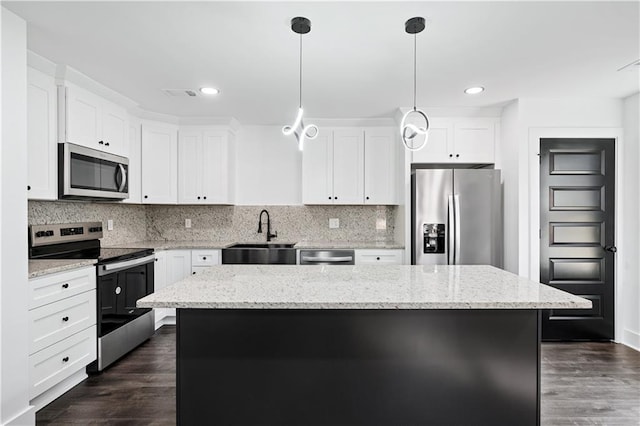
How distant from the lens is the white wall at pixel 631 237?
3.45 meters

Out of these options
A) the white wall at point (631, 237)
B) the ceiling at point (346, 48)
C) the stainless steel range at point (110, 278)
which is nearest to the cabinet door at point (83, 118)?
the ceiling at point (346, 48)

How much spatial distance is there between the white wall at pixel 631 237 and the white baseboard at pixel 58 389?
4.95m

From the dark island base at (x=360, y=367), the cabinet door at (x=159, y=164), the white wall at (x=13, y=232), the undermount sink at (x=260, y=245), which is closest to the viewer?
the dark island base at (x=360, y=367)

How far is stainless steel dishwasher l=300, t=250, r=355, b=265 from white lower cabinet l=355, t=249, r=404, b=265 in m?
0.09

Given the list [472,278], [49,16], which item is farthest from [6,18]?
[472,278]

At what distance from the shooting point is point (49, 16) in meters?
2.05

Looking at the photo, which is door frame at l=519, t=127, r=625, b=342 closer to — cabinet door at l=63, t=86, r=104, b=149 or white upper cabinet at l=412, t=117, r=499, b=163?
white upper cabinet at l=412, t=117, r=499, b=163

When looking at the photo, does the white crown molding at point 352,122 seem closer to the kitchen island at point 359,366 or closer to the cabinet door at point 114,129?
the cabinet door at point 114,129

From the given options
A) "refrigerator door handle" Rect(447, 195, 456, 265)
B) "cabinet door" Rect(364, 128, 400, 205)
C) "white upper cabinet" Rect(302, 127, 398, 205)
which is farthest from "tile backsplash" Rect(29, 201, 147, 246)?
"refrigerator door handle" Rect(447, 195, 456, 265)

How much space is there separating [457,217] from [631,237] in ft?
5.59

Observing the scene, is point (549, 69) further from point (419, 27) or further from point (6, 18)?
point (6, 18)

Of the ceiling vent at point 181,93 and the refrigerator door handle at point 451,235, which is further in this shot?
the refrigerator door handle at point 451,235

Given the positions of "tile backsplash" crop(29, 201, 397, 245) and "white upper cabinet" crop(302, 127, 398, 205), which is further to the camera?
"tile backsplash" crop(29, 201, 397, 245)

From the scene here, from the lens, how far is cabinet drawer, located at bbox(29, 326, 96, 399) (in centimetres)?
222
